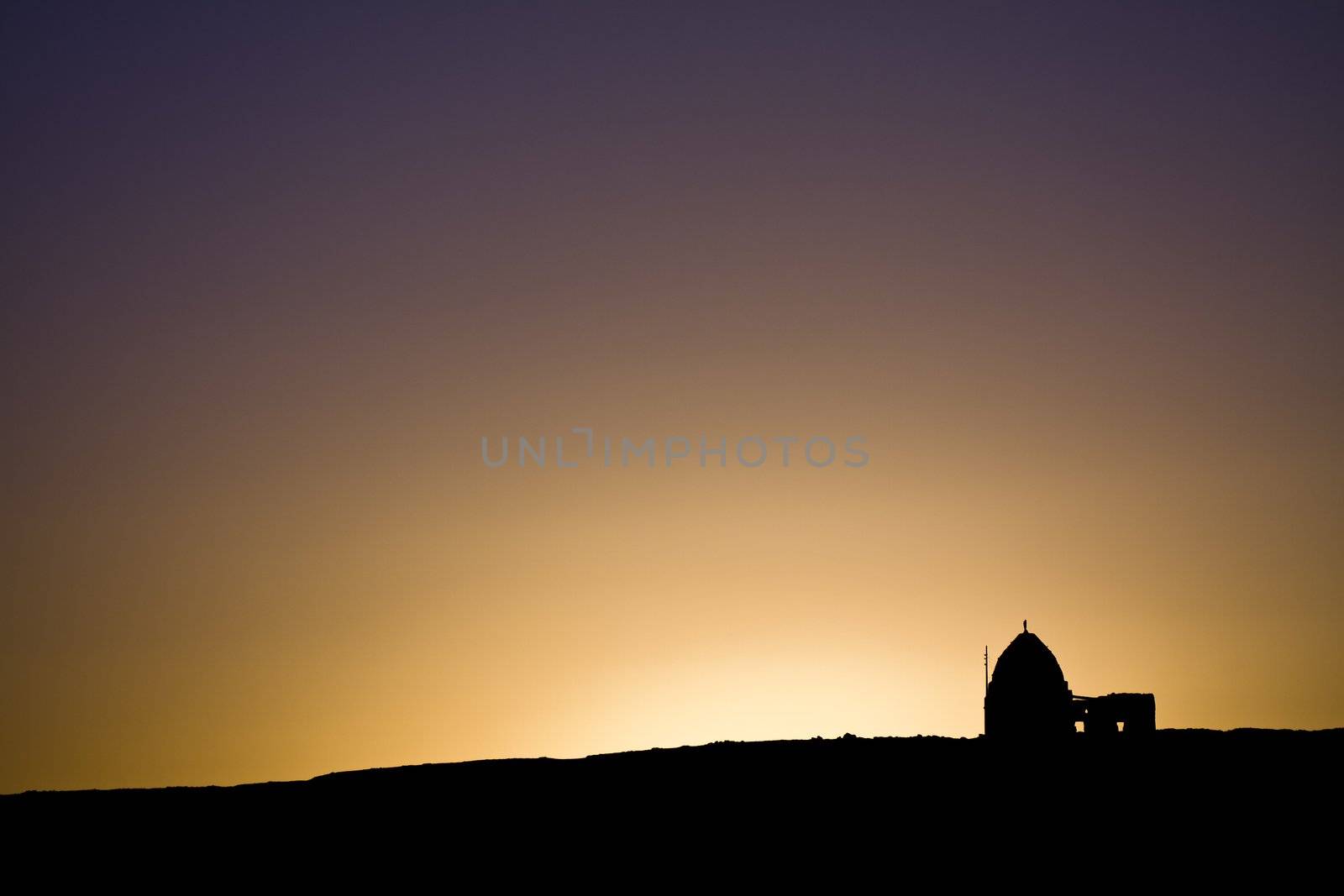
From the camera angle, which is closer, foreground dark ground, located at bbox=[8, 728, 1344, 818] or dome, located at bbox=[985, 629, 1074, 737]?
foreground dark ground, located at bbox=[8, 728, 1344, 818]

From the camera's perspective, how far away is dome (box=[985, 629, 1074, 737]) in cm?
4716

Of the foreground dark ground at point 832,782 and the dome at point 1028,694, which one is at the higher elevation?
the dome at point 1028,694

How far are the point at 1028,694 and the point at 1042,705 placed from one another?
50 cm

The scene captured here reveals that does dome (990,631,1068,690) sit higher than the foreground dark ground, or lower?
higher

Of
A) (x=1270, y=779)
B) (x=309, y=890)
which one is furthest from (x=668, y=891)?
(x=1270, y=779)

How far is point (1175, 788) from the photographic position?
45812mm

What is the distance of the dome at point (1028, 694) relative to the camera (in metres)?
47.2

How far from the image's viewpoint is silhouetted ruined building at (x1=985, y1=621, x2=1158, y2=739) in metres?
46.7

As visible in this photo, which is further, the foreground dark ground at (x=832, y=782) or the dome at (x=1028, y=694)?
the dome at (x=1028, y=694)

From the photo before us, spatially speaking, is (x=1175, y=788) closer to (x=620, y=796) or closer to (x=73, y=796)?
(x=620, y=796)

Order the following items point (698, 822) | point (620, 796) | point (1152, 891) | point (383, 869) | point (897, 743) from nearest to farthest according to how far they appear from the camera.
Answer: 1. point (1152, 891)
2. point (383, 869)
3. point (698, 822)
4. point (620, 796)
5. point (897, 743)

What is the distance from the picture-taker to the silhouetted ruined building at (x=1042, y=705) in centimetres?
4672

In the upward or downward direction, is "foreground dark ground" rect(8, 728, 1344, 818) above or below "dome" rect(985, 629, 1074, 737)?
below

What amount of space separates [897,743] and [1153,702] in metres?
10.2
